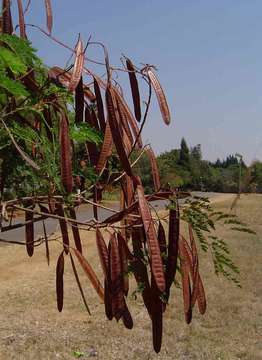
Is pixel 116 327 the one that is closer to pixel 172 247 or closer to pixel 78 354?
pixel 78 354

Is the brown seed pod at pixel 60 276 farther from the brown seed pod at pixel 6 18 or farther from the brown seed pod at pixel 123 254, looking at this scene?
the brown seed pod at pixel 6 18

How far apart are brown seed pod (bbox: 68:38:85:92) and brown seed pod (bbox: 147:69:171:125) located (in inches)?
5.5

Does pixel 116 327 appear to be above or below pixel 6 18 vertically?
below

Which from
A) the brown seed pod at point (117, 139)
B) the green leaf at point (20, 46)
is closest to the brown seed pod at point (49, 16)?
the green leaf at point (20, 46)

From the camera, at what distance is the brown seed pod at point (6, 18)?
1291 mm

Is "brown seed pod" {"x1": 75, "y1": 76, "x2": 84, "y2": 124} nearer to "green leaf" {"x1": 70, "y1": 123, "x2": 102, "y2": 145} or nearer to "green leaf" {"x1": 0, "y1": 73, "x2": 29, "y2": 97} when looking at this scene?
"green leaf" {"x1": 70, "y1": 123, "x2": 102, "y2": 145}

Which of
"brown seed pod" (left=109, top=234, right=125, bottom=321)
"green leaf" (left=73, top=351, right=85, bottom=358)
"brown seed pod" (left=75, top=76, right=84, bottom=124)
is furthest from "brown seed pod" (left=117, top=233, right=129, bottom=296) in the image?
"green leaf" (left=73, top=351, right=85, bottom=358)

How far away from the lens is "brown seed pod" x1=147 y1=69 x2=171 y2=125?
1.17 meters

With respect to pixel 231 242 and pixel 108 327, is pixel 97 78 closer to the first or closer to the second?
pixel 108 327

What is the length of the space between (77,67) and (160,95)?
0.59 ft

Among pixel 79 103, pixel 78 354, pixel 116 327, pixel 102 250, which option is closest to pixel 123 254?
pixel 102 250

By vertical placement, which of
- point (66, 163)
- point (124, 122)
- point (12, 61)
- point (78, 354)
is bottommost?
point (78, 354)

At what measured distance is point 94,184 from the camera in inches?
49.6

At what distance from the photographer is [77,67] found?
45.6 inches
